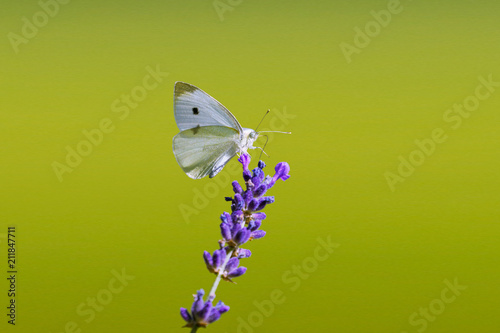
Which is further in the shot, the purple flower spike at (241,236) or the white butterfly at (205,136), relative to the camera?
the white butterfly at (205,136)

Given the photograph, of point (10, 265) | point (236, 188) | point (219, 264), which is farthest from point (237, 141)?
point (10, 265)

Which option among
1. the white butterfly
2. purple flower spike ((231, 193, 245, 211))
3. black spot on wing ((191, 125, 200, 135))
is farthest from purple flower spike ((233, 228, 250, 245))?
black spot on wing ((191, 125, 200, 135))

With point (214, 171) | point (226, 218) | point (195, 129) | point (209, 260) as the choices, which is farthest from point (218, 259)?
point (195, 129)

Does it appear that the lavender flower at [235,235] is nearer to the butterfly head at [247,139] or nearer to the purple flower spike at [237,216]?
the purple flower spike at [237,216]

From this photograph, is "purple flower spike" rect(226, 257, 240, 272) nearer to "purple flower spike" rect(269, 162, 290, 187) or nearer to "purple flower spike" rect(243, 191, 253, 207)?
"purple flower spike" rect(243, 191, 253, 207)

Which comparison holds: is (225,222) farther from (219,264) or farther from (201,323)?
(201,323)

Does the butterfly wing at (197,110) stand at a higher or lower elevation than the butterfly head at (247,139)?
higher

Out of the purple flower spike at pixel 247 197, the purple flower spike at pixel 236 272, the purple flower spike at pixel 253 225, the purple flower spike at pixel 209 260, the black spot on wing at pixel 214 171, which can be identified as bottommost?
the purple flower spike at pixel 236 272

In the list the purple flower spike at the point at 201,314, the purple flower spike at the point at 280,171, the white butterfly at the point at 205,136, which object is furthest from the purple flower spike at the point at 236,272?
the white butterfly at the point at 205,136

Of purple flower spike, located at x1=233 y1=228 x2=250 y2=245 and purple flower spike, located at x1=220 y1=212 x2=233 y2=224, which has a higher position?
purple flower spike, located at x1=220 y1=212 x2=233 y2=224
